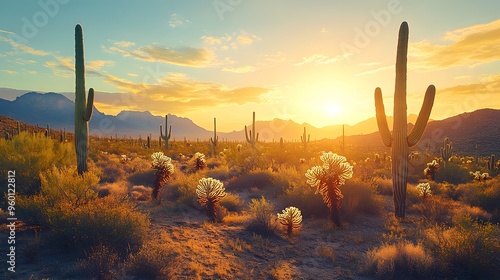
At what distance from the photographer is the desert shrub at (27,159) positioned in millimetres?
11375

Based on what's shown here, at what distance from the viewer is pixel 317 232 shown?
1052 cm

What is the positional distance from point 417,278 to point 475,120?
9701 centimetres

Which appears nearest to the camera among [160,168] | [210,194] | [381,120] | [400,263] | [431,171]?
[400,263]

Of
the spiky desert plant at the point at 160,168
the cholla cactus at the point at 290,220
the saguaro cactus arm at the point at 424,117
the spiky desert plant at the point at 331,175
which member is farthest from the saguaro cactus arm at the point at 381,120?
the spiky desert plant at the point at 160,168

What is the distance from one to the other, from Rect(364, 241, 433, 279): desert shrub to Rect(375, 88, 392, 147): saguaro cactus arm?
584 cm

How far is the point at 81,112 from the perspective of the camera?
12836 millimetres

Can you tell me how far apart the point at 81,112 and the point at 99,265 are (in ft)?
28.5

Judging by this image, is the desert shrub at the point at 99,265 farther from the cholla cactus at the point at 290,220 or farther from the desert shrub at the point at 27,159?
the desert shrub at the point at 27,159

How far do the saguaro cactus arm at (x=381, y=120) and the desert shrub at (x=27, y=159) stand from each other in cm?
1282

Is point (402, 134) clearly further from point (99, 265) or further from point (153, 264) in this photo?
point (99, 265)

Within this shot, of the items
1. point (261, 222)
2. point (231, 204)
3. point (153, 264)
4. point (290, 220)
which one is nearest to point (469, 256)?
point (290, 220)

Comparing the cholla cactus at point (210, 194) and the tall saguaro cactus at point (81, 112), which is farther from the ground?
the tall saguaro cactus at point (81, 112)

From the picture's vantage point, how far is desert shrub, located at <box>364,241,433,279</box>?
7121 millimetres

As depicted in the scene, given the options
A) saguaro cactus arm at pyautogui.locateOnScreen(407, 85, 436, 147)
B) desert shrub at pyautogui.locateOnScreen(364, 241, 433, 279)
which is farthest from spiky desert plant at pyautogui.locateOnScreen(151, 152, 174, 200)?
saguaro cactus arm at pyautogui.locateOnScreen(407, 85, 436, 147)
